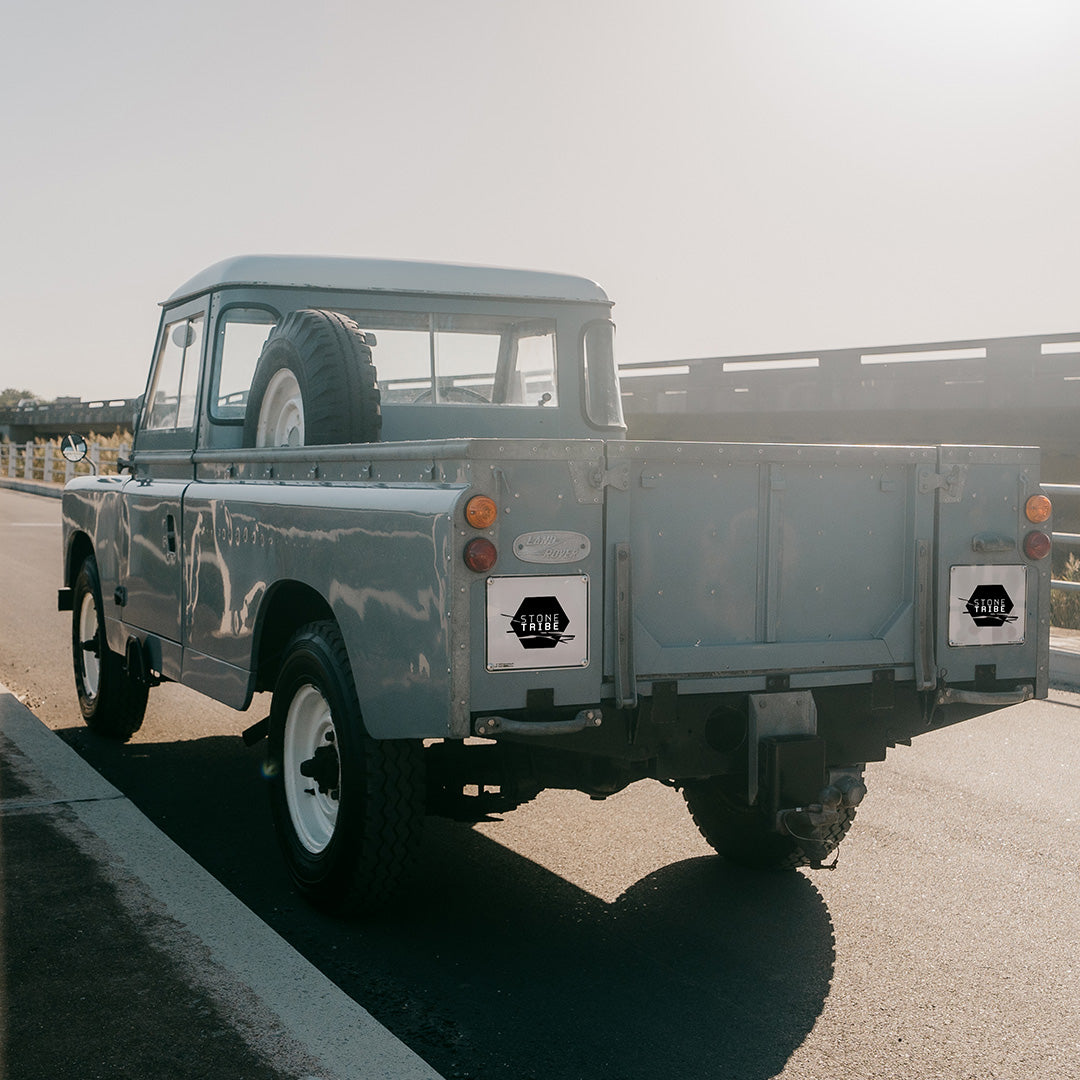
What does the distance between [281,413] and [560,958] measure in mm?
2578

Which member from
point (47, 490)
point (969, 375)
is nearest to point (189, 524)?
point (969, 375)

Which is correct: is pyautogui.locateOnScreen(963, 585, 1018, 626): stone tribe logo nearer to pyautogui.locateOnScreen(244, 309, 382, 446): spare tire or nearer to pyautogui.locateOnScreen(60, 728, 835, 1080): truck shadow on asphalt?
pyautogui.locateOnScreen(60, 728, 835, 1080): truck shadow on asphalt

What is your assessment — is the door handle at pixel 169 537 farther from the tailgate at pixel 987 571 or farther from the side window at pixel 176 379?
the tailgate at pixel 987 571

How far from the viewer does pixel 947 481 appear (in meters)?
4.48

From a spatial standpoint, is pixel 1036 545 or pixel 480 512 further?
pixel 1036 545

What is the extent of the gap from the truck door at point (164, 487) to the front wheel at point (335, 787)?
1.36m

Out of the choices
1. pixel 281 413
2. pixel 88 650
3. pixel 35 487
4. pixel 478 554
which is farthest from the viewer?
pixel 35 487

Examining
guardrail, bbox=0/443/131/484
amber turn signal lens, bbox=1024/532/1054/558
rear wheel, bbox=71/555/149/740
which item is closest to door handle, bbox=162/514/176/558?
rear wheel, bbox=71/555/149/740

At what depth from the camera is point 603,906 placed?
4.68m

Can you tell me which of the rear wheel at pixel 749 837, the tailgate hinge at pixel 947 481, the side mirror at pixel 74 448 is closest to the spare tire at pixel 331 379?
the rear wheel at pixel 749 837

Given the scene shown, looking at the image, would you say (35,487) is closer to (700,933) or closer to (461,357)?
(461,357)

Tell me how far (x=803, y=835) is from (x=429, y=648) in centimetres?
142

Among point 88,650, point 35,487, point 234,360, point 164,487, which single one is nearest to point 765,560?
point 234,360

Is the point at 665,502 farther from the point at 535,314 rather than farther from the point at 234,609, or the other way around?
the point at 535,314
